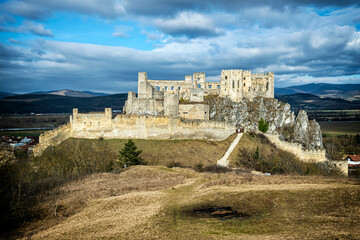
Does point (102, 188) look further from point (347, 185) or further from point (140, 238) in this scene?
point (347, 185)

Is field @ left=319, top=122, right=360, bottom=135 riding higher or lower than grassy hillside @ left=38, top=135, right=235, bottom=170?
lower

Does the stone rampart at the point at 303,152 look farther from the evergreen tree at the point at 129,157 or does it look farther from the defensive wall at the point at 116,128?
the evergreen tree at the point at 129,157

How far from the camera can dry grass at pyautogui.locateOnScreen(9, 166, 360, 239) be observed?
1290cm

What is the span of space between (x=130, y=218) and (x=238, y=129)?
1445 inches

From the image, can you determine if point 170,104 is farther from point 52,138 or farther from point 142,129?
point 52,138

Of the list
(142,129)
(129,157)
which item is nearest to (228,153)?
(142,129)

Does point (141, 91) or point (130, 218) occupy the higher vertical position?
point (141, 91)

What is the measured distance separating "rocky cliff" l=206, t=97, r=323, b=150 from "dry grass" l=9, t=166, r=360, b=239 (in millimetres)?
45151

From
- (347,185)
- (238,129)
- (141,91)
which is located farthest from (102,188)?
(141,91)

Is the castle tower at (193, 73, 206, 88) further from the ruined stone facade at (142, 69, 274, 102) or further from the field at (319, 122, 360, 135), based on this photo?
the field at (319, 122, 360, 135)

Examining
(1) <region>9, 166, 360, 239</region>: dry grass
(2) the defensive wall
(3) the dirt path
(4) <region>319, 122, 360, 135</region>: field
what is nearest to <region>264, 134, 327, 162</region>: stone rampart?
(3) the dirt path

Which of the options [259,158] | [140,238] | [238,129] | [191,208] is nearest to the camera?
[140,238]

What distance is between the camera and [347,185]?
722 inches

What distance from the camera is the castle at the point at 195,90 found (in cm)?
5632
